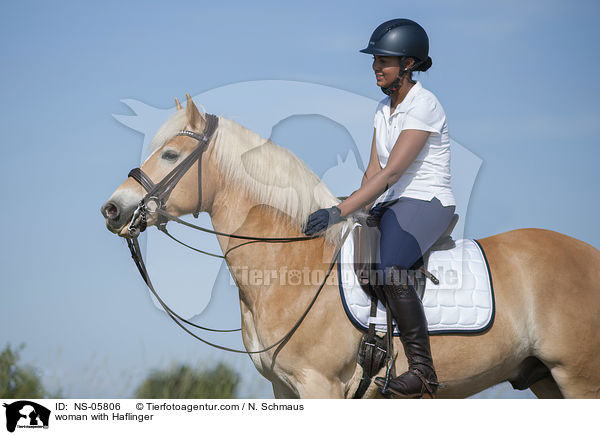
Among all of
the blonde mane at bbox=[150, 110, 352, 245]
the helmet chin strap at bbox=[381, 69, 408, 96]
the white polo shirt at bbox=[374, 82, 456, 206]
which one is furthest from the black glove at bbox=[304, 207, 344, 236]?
the helmet chin strap at bbox=[381, 69, 408, 96]

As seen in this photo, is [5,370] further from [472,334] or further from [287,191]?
[472,334]

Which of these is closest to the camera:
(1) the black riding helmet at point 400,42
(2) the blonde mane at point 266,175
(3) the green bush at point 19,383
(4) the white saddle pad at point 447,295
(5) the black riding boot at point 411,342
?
(5) the black riding boot at point 411,342

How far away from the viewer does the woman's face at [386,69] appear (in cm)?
426

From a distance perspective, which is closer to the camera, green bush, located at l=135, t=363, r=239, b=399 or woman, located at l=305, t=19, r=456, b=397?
woman, located at l=305, t=19, r=456, b=397

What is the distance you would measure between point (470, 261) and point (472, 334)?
0.54 metres

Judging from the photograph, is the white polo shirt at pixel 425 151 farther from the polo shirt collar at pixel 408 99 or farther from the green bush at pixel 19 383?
the green bush at pixel 19 383

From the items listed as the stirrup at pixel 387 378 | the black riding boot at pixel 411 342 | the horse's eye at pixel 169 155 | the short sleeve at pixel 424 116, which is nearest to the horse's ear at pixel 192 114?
the horse's eye at pixel 169 155

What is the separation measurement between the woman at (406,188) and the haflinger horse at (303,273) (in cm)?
20

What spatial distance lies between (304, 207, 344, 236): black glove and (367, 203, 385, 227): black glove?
0.98ft

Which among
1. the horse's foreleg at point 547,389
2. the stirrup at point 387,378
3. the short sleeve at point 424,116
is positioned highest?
the short sleeve at point 424,116

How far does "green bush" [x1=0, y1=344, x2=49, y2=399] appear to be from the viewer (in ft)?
22.3

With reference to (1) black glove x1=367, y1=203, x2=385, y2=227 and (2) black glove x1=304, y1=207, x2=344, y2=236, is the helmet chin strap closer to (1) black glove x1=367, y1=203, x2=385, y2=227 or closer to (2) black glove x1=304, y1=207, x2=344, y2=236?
(1) black glove x1=367, y1=203, x2=385, y2=227
